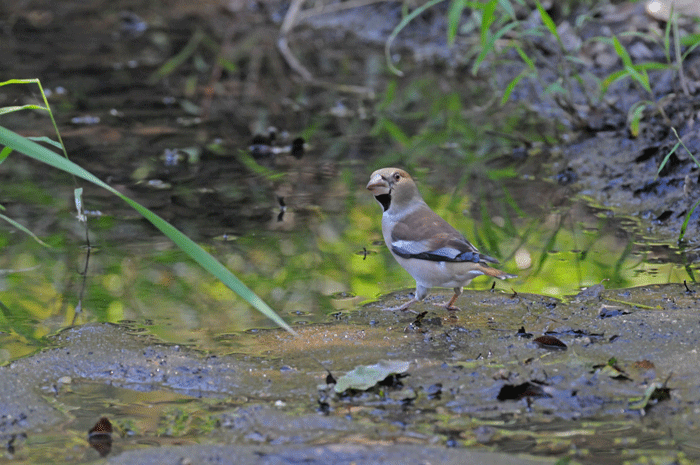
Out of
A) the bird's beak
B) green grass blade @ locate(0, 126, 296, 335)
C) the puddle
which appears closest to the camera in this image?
the puddle

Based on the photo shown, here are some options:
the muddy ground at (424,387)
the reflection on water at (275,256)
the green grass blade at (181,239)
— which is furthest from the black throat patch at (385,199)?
the green grass blade at (181,239)

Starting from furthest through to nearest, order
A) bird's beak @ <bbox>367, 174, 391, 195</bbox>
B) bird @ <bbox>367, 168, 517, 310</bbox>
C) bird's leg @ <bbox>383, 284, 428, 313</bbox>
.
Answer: bird's beak @ <bbox>367, 174, 391, 195</bbox>, bird's leg @ <bbox>383, 284, 428, 313</bbox>, bird @ <bbox>367, 168, 517, 310</bbox>

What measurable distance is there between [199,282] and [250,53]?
6.73 metres

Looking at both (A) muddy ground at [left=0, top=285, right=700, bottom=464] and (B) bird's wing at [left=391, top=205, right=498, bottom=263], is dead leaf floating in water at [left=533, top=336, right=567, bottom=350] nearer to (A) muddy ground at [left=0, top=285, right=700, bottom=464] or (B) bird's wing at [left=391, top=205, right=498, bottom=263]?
(A) muddy ground at [left=0, top=285, right=700, bottom=464]

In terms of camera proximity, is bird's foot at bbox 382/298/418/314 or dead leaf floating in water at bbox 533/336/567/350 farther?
bird's foot at bbox 382/298/418/314

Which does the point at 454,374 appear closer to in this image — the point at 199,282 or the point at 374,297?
the point at 374,297

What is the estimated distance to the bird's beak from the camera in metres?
3.98

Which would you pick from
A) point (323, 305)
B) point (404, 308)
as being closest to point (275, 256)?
point (323, 305)

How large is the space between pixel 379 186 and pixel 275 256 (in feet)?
2.89

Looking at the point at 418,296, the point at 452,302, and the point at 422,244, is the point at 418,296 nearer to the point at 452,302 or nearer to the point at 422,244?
the point at 452,302

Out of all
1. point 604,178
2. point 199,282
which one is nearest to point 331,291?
point 199,282

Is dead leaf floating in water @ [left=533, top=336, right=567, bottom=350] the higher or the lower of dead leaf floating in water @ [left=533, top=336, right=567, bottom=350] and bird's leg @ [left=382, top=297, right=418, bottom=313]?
the higher

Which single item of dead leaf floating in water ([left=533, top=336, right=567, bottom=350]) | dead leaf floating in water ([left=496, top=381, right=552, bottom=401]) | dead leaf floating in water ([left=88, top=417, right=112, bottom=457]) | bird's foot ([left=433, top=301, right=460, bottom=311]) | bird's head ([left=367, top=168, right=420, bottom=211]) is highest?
bird's head ([left=367, top=168, right=420, bottom=211])

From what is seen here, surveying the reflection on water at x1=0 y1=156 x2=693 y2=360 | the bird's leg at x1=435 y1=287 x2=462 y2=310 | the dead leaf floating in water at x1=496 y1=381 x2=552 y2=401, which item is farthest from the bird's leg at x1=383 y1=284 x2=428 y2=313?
the dead leaf floating in water at x1=496 y1=381 x2=552 y2=401
